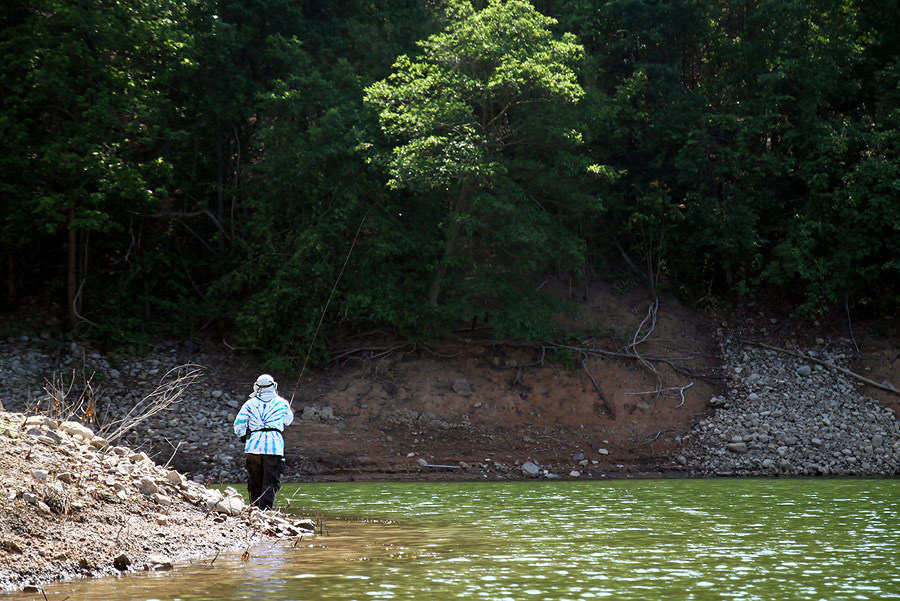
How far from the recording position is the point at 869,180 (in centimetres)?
2183

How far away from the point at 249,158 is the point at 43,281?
5.86 metres

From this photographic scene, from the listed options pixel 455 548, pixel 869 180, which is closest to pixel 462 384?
pixel 869 180

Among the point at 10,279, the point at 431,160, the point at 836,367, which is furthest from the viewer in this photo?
the point at 10,279

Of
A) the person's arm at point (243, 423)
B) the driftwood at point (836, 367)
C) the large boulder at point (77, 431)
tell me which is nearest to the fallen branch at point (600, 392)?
the driftwood at point (836, 367)

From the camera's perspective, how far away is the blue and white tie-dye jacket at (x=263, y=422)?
32.9 feet

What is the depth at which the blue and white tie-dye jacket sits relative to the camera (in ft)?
32.9

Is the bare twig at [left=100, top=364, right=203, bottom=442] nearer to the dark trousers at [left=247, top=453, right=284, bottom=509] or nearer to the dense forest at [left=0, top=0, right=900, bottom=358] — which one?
the dark trousers at [left=247, top=453, right=284, bottom=509]

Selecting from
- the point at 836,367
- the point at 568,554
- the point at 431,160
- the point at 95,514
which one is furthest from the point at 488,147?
the point at 95,514

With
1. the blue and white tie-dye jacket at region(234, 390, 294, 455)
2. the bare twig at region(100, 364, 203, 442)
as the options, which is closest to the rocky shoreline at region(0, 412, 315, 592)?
the bare twig at region(100, 364, 203, 442)

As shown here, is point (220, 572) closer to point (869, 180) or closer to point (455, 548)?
point (455, 548)

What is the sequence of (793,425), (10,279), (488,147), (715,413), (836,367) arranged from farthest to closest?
1. (10,279)
2. (836,367)
3. (715,413)
4. (488,147)
5. (793,425)

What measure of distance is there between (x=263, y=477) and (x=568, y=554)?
11.8 feet

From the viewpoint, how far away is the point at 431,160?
1925cm

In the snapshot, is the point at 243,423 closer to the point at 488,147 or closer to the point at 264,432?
the point at 264,432
